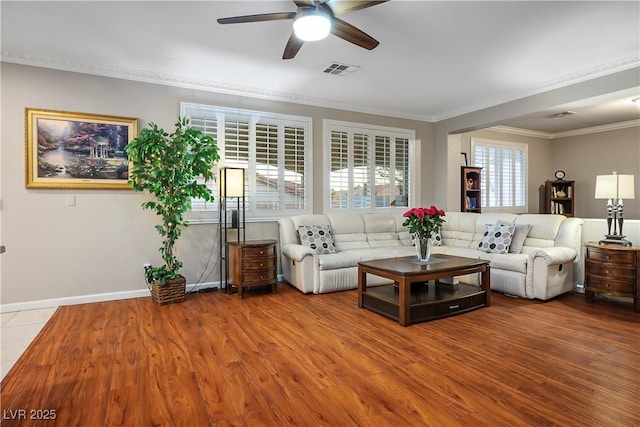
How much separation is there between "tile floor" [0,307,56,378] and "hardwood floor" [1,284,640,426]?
89 mm

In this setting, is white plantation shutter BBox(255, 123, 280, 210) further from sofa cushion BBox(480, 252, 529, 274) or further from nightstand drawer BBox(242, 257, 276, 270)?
sofa cushion BBox(480, 252, 529, 274)

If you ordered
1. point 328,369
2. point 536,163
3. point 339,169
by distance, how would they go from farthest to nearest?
point 536,163 < point 339,169 < point 328,369

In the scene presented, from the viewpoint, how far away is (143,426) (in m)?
1.91

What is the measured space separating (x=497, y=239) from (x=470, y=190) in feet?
7.62

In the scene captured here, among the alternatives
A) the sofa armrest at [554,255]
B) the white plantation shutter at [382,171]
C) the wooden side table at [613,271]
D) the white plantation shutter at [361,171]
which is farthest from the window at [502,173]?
the wooden side table at [613,271]

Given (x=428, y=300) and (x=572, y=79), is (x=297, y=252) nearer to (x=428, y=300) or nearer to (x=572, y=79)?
(x=428, y=300)

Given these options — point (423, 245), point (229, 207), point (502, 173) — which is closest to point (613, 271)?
point (423, 245)

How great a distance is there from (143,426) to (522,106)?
5889mm

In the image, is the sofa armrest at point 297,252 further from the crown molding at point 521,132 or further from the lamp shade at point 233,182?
the crown molding at point 521,132

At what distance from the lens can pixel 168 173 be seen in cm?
416

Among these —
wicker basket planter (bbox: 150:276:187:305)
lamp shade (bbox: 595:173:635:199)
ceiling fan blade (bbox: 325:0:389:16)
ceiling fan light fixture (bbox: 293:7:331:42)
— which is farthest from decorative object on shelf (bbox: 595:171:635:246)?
wicker basket planter (bbox: 150:276:187:305)

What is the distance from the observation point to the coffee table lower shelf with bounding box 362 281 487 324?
3578 mm

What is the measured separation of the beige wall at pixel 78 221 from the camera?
3.95 meters

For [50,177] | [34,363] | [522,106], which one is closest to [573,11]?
[522,106]
